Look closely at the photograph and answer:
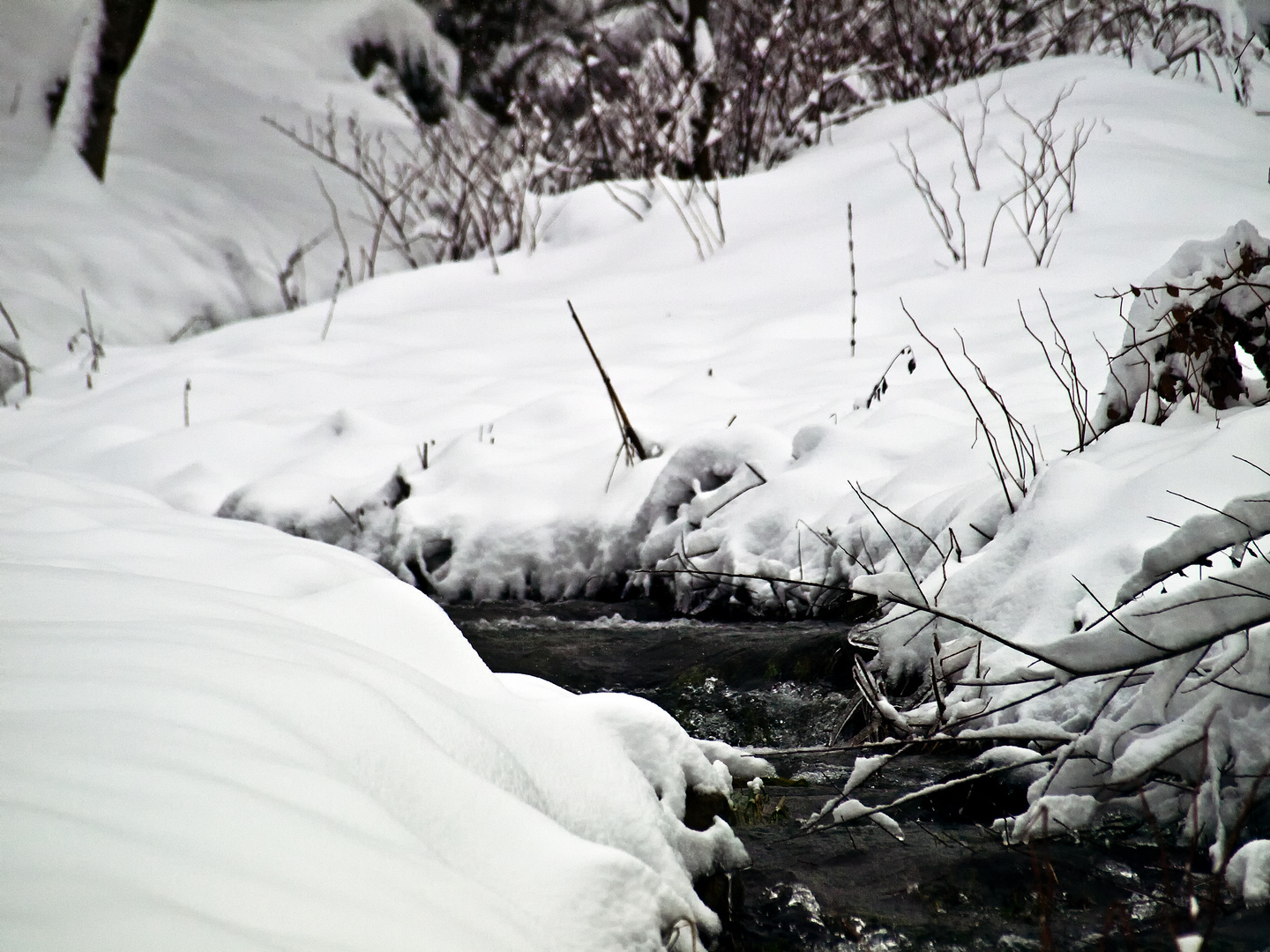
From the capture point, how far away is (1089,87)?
577 cm

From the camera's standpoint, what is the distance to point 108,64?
24.5 feet

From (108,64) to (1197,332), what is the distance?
8436 mm

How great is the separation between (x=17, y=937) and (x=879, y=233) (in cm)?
517

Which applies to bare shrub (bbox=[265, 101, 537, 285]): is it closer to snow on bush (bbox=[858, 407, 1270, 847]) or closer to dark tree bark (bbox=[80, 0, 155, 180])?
dark tree bark (bbox=[80, 0, 155, 180])

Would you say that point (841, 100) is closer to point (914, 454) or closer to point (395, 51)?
point (914, 454)

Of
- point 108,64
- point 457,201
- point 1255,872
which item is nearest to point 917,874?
point 1255,872

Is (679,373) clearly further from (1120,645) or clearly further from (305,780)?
(305,780)

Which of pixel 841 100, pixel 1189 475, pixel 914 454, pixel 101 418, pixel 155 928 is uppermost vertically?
pixel 841 100

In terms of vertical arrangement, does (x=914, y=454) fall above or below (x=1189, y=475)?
below

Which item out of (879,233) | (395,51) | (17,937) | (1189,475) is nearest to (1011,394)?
(1189,475)

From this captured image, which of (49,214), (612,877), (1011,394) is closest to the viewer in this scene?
(612,877)

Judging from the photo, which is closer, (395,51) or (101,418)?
(101,418)

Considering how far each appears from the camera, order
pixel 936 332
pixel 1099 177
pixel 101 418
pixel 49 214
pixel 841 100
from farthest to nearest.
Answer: pixel 841 100, pixel 49 214, pixel 1099 177, pixel 101 418, pixel 936 332

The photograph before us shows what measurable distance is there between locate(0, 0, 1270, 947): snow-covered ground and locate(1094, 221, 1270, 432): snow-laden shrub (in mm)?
99
